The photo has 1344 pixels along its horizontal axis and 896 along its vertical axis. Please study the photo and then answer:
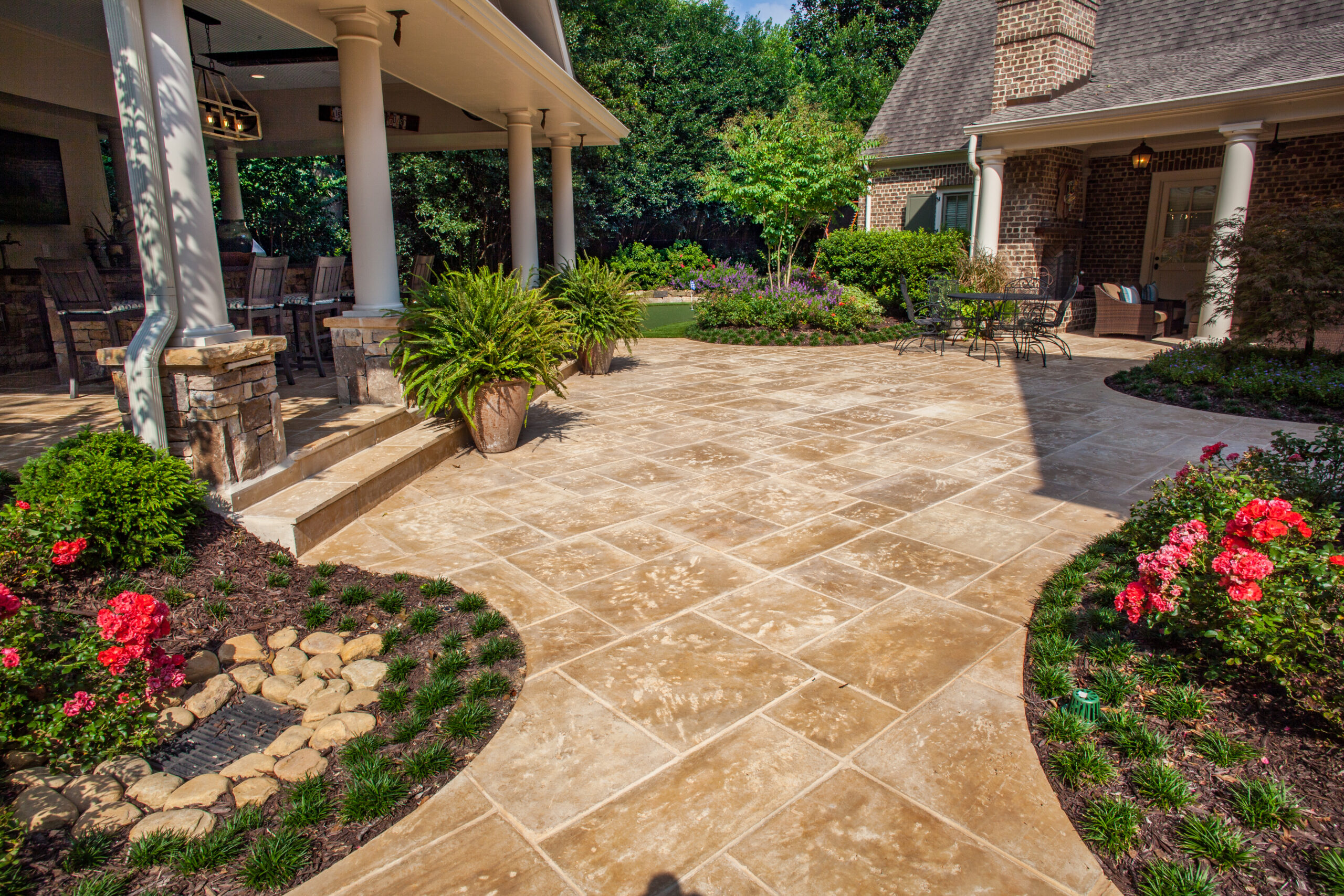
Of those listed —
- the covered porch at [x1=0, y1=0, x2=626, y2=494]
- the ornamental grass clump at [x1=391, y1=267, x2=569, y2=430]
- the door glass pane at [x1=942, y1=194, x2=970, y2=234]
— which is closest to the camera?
the covered porch at [x1=0, y1=0, x2=626, y2=494]

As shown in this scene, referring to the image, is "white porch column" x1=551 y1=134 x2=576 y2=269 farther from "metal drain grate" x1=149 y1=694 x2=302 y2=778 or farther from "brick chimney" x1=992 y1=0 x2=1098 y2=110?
"metal drain grate" x1=149 y1=694 x2=302 y2=778

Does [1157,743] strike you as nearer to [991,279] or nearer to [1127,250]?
[991,279]

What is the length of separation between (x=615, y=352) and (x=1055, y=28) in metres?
7.98

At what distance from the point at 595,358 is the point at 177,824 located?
7.05 m

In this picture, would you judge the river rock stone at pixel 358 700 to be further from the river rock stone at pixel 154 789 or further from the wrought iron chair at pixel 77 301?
the wrought iron chair at pixel 77 301

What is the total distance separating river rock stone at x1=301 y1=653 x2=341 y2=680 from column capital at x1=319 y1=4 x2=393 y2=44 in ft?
12.9

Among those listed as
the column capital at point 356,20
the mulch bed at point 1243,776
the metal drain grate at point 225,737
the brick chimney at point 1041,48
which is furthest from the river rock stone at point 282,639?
the brick chimney at point 1041,48

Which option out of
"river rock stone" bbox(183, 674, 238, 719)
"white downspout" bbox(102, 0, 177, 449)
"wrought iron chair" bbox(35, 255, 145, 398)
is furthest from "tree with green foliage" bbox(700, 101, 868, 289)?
"river rock stone" bbox(183, 674, 238, 719)

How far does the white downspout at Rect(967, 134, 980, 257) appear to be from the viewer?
11.8 m

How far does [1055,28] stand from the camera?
1159cm

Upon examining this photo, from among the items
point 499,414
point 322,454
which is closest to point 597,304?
point 499,414

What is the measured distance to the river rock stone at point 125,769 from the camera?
220cm

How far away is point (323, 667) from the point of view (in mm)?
2742

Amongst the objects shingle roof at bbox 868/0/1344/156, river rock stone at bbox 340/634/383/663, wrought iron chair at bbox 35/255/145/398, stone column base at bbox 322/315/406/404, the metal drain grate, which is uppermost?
shingle roof at bbox 868/0/1344/156
